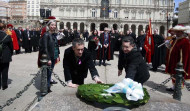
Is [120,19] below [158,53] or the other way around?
the other way around

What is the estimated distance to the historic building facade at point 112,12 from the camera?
198ft

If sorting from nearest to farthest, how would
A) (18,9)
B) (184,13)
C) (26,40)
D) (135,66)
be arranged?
(135,66) < (26,40) < (184,13) < (18,9)

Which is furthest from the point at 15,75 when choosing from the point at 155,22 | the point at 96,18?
the point at 155,22

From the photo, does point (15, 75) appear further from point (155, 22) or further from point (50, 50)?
point (155, 22)

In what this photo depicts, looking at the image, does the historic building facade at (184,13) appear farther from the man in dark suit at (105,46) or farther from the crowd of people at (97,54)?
the crowd of people at (97,54)

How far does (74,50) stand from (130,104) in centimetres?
151

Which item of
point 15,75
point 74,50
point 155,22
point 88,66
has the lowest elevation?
point 15,75

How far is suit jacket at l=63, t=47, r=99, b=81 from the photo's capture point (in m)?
3.74

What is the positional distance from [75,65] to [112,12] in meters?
58.9

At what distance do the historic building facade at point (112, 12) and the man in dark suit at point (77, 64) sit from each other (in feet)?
186

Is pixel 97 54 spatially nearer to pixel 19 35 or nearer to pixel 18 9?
pixel 19 35

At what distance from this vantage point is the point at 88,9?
60.7 metres

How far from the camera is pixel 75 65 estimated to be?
387 cm

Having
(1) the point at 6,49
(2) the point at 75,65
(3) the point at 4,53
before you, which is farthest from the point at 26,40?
(2) the point at 75,65
